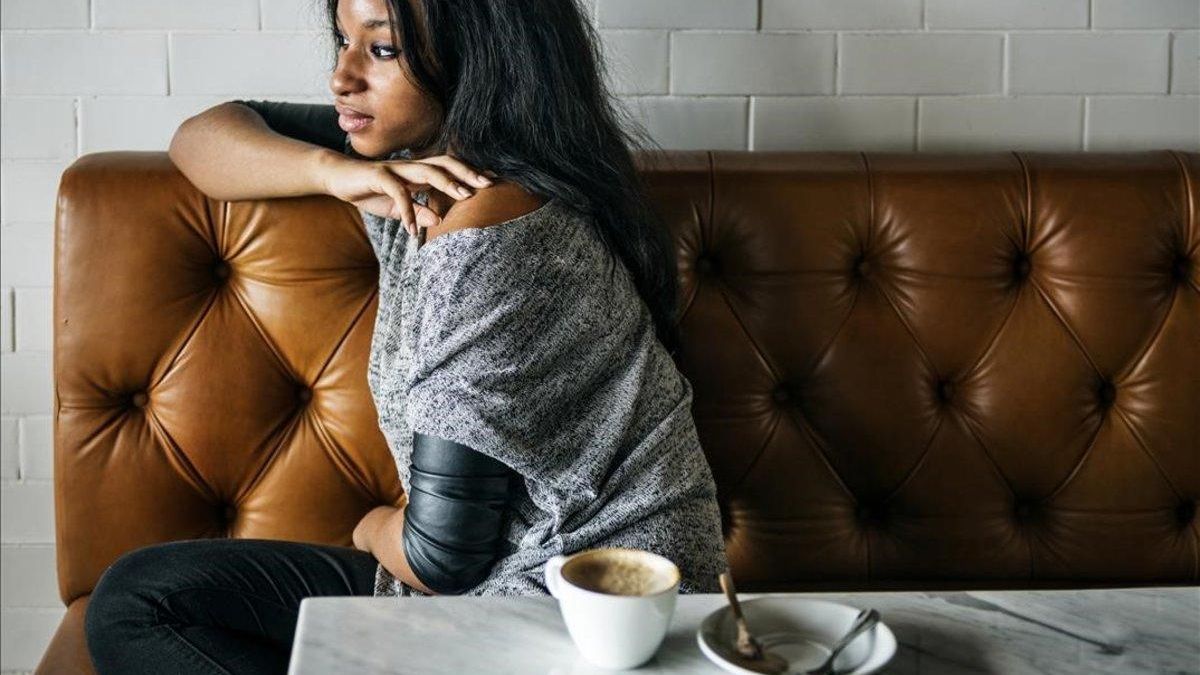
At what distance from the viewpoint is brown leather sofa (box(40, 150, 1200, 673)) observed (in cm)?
142

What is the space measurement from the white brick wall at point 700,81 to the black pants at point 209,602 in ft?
1.88

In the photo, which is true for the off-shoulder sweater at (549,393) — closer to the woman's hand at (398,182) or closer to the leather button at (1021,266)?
the woman's hand at (398,182)

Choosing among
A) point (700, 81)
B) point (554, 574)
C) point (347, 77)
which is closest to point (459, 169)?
point (347, 77)

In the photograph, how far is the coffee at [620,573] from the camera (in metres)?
0.82

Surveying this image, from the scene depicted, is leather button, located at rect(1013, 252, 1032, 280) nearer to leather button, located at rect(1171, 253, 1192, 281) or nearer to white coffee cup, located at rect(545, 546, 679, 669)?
leather button, located at rect(1171, 253, 1192, 281)

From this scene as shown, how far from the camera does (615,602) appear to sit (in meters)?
0.77

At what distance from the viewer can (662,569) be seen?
833 mm

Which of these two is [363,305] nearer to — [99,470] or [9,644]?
[99,470]

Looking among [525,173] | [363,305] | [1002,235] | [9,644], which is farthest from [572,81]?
[9,644]

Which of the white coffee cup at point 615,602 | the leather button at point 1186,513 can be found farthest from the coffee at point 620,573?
the leather button at point 1186,513

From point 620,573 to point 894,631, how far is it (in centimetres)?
18

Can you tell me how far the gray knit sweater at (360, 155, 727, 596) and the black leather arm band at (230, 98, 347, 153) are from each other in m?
0.28

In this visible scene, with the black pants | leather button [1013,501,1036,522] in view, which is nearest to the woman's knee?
the black pants

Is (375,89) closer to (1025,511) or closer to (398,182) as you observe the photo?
(398,182)
